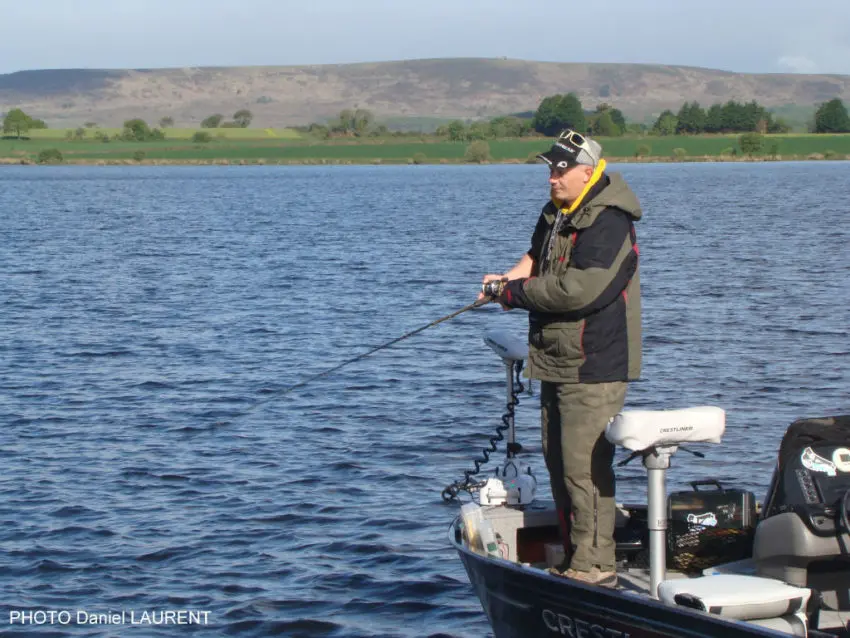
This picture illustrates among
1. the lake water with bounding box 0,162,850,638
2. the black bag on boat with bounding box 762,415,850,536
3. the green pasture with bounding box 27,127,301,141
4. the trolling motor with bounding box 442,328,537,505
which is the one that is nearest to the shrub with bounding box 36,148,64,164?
the green pasture with bounding box 27,127,301,141

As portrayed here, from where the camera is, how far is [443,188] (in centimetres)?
9206

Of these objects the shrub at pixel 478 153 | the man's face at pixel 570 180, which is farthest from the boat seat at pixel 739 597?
the shrub at pixel 478 153

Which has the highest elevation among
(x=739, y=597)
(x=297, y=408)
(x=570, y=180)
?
(x=570, y=180)

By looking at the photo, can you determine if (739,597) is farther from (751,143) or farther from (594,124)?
(594,124)

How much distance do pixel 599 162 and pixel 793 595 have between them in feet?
7.69

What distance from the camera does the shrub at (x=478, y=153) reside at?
514ft

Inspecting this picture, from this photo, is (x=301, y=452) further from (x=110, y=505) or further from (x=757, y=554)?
(x=757, y=554)

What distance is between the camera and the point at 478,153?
157875 millimetres

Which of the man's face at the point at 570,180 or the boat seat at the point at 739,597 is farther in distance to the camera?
the man's face at the point at 570,180

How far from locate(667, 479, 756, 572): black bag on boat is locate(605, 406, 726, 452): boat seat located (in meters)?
1.09

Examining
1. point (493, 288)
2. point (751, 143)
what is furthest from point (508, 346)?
point (751, 143)

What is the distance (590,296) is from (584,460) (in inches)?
32.8

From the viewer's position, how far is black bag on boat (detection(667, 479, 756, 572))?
23.7 ft

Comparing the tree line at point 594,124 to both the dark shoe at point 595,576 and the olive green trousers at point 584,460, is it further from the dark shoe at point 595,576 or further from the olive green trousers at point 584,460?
the dark shoe at point 595,576
